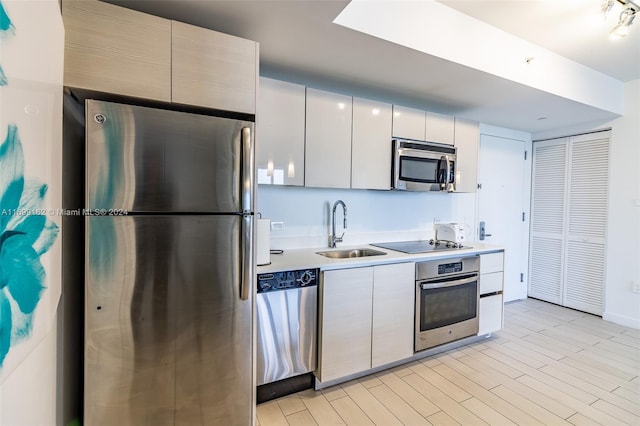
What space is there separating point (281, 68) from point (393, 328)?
7.30 feet

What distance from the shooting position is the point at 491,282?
9.64 ft

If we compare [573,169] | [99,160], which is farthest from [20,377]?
[573,169]

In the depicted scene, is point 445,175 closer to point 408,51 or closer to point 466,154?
point 466,154

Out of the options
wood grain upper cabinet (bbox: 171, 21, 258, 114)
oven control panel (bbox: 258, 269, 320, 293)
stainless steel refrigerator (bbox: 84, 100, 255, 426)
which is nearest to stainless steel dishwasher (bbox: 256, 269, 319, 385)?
oven control panel (bbox: 258, 269, 320, 293)

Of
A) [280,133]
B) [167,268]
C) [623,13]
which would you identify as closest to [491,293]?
[623,13]

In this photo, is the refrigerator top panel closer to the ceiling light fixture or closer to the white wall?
the ceiling light fixture

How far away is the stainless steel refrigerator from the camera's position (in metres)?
1.35

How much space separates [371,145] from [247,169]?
1323mm

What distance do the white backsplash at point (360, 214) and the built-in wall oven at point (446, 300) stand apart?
2.21 feet

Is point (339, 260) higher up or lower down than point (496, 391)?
higher up

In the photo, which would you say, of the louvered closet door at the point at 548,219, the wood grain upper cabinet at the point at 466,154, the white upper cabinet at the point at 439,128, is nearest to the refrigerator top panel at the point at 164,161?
the white upper cabinet at the point at 439,128

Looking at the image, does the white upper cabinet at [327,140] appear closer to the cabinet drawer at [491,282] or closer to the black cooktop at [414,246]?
the black cooktop at [414,246]

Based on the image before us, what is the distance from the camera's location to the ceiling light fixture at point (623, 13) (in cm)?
191

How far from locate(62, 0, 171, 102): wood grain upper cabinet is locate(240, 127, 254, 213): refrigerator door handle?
1.34 feet
